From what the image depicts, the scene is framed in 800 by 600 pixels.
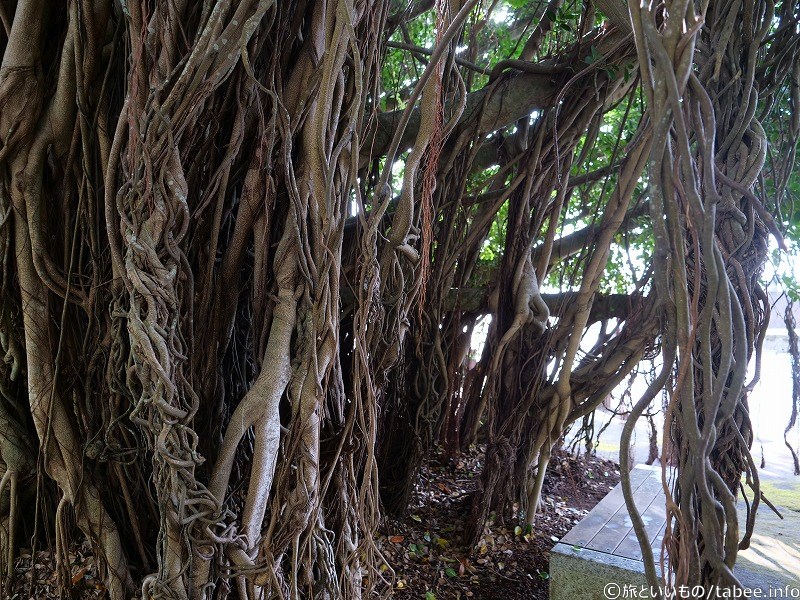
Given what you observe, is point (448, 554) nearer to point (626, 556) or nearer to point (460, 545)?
point (460, 545)

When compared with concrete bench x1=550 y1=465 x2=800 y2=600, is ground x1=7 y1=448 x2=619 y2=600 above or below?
below

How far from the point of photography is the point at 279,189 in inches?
62.6

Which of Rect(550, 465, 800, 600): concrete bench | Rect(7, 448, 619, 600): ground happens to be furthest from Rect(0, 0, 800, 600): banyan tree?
Rect(550, 465, 800, 600): concrete bench

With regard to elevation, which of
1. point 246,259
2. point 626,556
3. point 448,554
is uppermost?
point 246,259

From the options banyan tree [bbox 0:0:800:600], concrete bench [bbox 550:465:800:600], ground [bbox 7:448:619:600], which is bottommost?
ground [bbox 7:448:619:600]

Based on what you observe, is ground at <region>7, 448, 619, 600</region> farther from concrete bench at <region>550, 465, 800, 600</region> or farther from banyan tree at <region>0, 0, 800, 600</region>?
concrete bench at <region>550, 465, 800, 600</region>

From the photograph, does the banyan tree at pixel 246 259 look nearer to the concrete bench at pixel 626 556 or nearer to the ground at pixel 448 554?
the ground at pixel 448 554

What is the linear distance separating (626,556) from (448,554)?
0.76m

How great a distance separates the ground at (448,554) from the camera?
207cm

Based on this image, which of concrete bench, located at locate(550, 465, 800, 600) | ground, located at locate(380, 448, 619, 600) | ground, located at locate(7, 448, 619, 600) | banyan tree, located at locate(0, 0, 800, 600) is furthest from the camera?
ground, located at locate(380, 448, 619, 600)

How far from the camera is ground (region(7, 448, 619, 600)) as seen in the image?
2066 mm

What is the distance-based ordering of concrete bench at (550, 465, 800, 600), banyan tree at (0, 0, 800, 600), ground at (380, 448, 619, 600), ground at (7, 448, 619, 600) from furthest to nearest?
1. ground at (380, 448, 619, 600)
2. ground at (7, 448, 619, 600)
3. concrete bench at (550, 465, 800, 600)
4. banyan tree at (0, 0, 800, 600)

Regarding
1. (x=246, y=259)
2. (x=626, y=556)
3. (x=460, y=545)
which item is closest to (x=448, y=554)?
(x=460, y=545)

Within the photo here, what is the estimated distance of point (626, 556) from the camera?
6.72 feet
